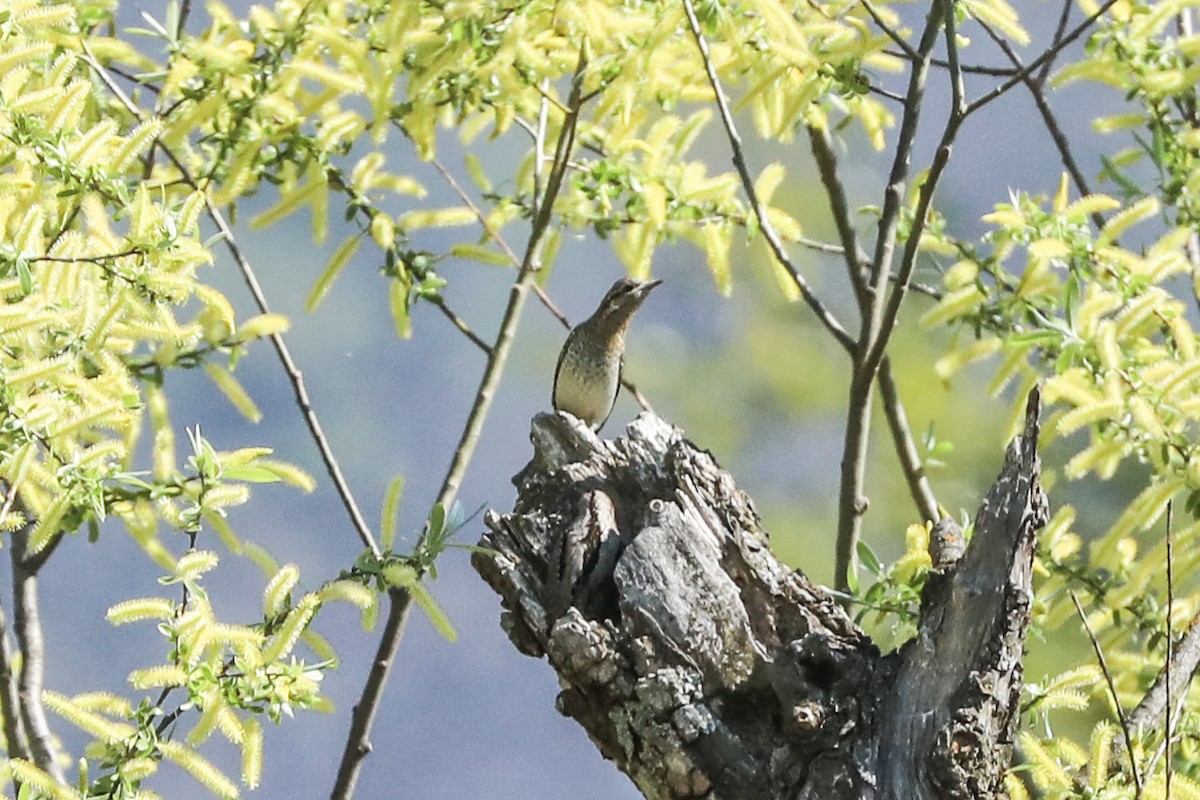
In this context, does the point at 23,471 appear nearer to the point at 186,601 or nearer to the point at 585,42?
the point at 186,601

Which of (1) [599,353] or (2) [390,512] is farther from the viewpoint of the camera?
(1) [599,353]

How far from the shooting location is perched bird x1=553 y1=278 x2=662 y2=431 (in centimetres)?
312

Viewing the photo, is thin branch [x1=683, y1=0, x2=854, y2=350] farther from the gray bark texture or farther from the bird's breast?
the gray bark texture

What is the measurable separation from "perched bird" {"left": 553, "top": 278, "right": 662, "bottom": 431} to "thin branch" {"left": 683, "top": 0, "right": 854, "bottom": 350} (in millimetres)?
475

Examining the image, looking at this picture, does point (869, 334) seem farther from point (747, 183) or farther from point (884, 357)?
point (747, 183)

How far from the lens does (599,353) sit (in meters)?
3.15

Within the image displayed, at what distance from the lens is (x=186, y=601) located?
1.88 meters

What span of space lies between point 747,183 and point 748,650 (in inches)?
41.3

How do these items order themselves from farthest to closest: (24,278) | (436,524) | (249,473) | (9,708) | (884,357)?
(884,357) → (9,708) → (436,524) → (249,473) → (24,278)

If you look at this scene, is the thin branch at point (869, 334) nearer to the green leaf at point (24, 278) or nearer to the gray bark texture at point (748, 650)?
the gray bark texture at point (748, 650)

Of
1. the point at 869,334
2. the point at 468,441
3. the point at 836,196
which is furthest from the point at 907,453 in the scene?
the point at 468,441

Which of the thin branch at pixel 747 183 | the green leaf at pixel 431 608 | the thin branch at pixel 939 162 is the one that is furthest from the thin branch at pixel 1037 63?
the green leaf at pixel 431 608

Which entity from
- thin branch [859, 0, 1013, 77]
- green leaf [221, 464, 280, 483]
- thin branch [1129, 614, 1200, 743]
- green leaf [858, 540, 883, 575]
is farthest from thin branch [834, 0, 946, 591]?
green leaf [221, 464, 280, 483]

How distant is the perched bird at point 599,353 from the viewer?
10.2ft
